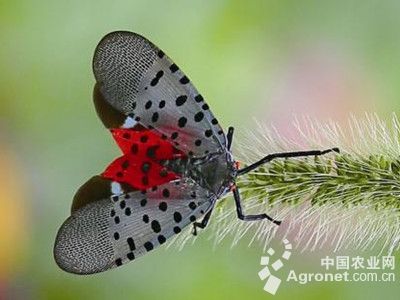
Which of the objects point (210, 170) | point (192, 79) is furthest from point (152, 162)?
point (192, 79)

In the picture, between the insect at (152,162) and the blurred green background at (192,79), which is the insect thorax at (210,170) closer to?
the insect at (152,162)

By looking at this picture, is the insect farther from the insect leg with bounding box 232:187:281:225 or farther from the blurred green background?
the blurred green background

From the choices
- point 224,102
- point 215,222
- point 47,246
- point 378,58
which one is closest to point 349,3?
point 378,58

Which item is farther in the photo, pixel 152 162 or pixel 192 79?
pixel 192 79

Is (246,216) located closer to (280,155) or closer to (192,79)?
(280,155)

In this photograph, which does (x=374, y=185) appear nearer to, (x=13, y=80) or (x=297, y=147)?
(x=297, y=147)

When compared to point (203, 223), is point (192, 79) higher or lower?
higher

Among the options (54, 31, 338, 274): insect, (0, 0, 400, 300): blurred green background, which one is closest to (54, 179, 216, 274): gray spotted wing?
(54, 31, 338, 274): insect

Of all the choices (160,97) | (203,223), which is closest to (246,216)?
(203,223)
